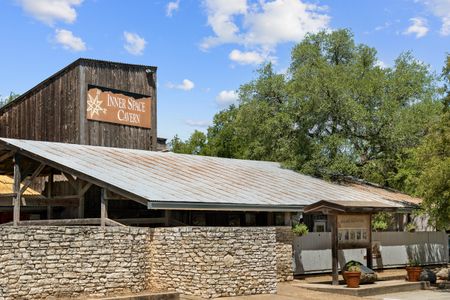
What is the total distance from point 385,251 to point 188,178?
949 centimetres

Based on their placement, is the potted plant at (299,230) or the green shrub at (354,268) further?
the potted plant at (299,230)

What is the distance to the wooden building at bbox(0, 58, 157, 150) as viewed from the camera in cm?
2545

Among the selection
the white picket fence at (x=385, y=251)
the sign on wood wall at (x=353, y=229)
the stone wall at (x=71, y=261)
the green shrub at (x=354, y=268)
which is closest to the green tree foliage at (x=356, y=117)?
the white picket fence at (x=385, y=251)

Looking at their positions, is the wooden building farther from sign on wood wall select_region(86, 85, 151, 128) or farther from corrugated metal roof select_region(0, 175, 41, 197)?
corrugated metal roof select_region(0, 175, 41, 197)

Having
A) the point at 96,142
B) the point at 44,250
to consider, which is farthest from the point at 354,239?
the point at 96,142

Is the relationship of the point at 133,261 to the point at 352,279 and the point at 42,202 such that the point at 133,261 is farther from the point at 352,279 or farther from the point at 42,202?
the point at 42,202

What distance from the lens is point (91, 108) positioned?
84.0 feet

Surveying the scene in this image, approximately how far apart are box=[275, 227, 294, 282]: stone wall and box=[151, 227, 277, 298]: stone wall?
2677mm

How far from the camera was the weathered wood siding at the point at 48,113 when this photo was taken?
2552 cm

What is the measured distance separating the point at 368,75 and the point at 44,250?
20.7 m

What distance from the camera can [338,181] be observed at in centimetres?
2781

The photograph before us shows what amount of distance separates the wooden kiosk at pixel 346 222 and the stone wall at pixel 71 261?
568 cm

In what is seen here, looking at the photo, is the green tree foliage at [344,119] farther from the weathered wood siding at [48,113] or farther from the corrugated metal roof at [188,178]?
the weathered wood siding at [48,113]

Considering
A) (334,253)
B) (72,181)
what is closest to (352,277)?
(334,253)
